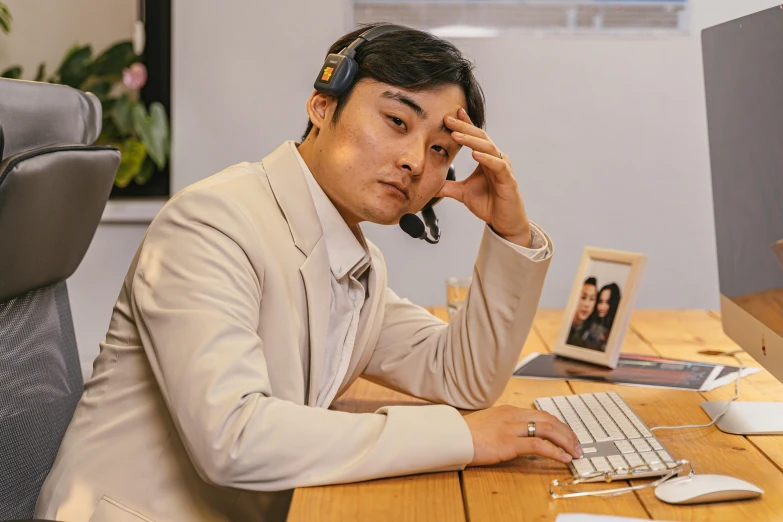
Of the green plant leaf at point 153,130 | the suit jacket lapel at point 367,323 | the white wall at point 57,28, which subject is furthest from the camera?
the white wall at point 57,28

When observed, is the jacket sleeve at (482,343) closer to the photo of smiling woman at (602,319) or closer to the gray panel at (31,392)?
the photo of smiling woman at (602,319)

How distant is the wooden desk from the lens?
2.91 ft

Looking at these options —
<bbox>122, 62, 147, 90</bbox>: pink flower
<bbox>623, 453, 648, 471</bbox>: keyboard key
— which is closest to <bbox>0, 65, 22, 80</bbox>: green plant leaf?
<bbox>122, 62, 147, 90</bbox>: pink flower

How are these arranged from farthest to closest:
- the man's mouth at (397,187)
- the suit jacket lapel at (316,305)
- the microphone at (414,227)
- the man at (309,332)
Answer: the microphone at (414,227), the man's mouth at (397,187), the suit jacket lapel at (316,305), the man at (309,332)

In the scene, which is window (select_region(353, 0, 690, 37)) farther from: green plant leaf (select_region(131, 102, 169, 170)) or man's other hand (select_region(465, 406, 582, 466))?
man's other hand (select_region(465, 406, 582, 466))

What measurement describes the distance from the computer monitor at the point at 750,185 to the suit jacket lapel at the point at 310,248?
1.86 feet

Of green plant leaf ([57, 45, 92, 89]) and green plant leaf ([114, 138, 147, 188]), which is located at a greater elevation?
green plant leaf ([57, 45, 92, 89])

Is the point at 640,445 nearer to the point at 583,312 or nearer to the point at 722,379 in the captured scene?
the point at 722,379

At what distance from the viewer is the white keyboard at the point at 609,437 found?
3.30ft

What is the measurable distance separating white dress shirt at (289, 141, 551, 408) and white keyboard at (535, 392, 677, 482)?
0.74 ft

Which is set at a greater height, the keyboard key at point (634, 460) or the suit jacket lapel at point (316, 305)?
the suit jacket lapel at point (316, 305)

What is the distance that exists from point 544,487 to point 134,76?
7.87 ft

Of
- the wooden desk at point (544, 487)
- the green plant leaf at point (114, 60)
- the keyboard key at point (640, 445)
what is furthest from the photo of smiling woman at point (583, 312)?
the green plant leaf at point (114, 60)

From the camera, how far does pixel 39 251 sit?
1.13 meters
